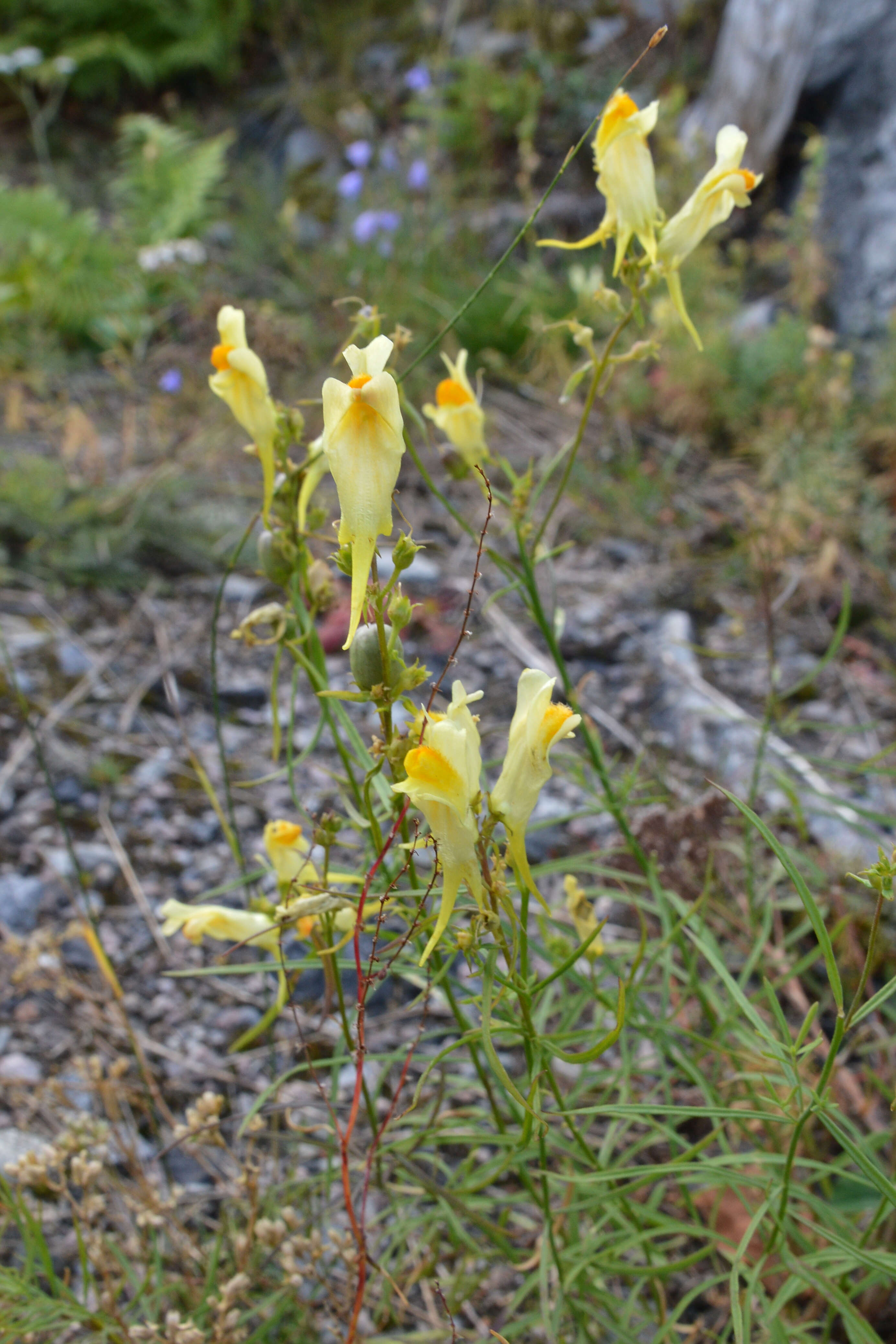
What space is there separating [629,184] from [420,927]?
2.07 feet

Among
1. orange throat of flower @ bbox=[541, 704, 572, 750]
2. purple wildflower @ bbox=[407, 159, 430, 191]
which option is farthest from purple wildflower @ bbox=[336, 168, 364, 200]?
orange throat of flower @ bbox=[541, 704, 572, 750]

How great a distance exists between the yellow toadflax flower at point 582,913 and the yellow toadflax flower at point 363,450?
0.43m

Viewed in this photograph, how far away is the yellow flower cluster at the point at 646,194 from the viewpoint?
80cm

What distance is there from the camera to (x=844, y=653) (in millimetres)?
1932

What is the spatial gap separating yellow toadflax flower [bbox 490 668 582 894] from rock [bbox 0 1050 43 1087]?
0.91 meters

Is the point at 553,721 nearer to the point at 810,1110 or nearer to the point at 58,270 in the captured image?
the point at 810,1110

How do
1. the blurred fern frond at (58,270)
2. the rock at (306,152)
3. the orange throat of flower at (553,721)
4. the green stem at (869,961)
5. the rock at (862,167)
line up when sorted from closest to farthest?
the green stem at (869,961), the orange throat of flower at (553,721), the rock at (862,167), the blurred fern frond at (58,270), the rock at (306,152)

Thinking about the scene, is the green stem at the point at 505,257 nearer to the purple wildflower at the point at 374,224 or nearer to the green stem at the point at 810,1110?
the green stem at the point at 810,1110

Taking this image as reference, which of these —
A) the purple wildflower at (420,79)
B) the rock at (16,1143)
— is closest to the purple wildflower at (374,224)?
the purple wildflower at (420,79)

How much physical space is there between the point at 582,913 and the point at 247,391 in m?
0.56

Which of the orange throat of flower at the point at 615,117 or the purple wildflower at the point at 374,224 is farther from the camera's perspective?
the purple wildflower at the point at 374,224

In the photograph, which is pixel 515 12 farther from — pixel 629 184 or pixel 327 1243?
pixel 327 1243

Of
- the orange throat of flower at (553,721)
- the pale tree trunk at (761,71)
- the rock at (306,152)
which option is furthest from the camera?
the rock at (306,152)

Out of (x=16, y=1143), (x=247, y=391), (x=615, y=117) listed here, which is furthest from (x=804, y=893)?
(x=16, y=1143)
